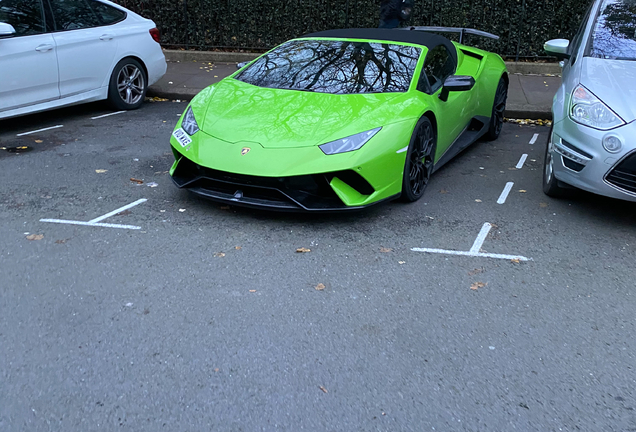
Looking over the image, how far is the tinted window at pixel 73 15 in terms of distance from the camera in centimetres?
792

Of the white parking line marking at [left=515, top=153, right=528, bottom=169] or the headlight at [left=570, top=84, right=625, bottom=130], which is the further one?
the white parking line marking at [left=515, top=153, right=528, bottom=169]

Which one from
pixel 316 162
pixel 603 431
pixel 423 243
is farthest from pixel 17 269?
pixel 603 431

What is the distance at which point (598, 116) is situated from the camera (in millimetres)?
4805

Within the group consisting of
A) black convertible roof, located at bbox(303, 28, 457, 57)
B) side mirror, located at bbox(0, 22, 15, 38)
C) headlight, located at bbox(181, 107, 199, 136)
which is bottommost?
headlight, located at bbox(181, 107, 199, 136)

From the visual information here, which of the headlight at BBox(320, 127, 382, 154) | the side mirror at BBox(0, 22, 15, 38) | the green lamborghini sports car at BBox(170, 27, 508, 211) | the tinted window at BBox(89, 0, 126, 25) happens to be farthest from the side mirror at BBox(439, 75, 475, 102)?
the tinted window at BBox(89, 0, 126, 25)

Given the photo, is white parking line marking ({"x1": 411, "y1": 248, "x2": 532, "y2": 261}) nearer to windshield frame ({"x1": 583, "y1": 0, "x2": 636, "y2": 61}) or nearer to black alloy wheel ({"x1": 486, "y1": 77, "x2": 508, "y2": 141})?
windshield frame ({"x1": 583, "y1": 0, "x2": 636, "y2": 61})

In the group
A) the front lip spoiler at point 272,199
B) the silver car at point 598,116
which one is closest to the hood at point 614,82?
the silver car at point 598,116

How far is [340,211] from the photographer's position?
15.6ft

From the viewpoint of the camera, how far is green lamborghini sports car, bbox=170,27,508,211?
4715 millimetres

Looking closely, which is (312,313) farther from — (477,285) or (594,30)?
(594,30)

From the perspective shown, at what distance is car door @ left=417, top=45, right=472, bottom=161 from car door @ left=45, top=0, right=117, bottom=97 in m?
4.47

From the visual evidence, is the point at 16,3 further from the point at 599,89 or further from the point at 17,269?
the point at 599,89

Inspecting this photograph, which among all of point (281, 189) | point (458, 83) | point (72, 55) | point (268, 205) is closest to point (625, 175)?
point (458, 83)

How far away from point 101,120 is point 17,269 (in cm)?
461
